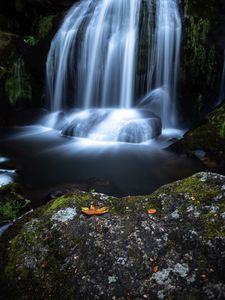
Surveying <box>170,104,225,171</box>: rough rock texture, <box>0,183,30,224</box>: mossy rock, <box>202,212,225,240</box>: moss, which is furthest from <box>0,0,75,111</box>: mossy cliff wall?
<box>202,212,225,240</box>: moss

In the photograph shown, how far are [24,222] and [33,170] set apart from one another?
4.64 meters

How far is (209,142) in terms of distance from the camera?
281 inches

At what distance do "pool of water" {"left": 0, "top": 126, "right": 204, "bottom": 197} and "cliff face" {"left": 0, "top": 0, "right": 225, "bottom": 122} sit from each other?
1732 mm

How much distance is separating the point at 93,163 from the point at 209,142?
231cm

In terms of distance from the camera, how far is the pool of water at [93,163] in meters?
6.42

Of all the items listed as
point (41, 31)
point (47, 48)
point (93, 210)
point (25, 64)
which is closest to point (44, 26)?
point (41, 31)

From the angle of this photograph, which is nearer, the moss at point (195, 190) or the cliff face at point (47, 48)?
the moss at point (195, 190)

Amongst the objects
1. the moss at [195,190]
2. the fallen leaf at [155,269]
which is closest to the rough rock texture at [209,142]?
the moss at [195,190]

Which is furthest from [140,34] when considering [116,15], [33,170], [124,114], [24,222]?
[24,222]

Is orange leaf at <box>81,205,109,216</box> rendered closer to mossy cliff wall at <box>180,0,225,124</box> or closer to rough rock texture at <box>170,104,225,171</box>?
rough rock texture at <box>170,104,225,171</box>

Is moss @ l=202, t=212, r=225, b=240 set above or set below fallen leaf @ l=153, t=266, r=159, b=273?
above

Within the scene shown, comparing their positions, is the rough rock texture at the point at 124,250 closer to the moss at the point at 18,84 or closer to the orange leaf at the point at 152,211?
the orange leaf at the point at 152,211

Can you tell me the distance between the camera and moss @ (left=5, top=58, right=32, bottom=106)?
10.8m

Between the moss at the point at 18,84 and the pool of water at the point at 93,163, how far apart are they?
1.98 metres
